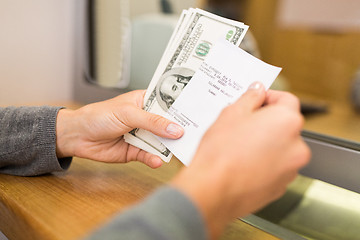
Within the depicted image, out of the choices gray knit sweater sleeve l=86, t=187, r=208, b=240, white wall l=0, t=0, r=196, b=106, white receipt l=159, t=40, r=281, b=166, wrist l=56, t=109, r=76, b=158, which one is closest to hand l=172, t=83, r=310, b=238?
gray knit sweater sleeve l=86, t=187, r=208, b=240

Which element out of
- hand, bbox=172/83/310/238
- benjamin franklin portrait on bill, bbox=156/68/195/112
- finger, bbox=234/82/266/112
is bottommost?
benjamin franklin portrait on bill, bbox=156/68/195/112

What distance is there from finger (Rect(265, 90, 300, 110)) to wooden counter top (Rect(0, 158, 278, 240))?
0.60 ft

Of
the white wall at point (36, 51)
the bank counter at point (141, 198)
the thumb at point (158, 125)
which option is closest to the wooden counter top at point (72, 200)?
the bank counter at point (141, 198)

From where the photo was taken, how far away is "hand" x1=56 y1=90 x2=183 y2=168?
0.48 metres

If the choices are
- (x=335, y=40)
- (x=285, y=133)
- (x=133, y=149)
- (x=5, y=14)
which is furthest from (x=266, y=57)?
(x=285, y=133)

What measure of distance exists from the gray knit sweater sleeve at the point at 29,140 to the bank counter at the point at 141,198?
0.02 metres

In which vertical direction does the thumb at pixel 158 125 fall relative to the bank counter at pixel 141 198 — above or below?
above

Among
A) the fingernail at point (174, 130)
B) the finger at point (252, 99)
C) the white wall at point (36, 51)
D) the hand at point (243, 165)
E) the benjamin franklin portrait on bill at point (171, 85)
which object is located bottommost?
the white wall at point (36, 51)

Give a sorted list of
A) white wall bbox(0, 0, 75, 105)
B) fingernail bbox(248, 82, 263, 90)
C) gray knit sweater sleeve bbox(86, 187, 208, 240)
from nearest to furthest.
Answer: gray knit sweater sleeve bbox(86, 187, 208, 240) < fingernail bbox(248, 82, 263, 90) < white wall bbox(0, 0, 75, 105)

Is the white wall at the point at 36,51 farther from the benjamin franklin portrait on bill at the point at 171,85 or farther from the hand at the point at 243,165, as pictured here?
the hand at the point at 243,165

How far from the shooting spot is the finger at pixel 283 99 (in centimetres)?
34

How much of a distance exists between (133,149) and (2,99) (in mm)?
686

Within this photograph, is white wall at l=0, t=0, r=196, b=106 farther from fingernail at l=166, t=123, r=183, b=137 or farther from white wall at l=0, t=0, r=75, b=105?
fingernail at l=166, t=123, r=183, b=137

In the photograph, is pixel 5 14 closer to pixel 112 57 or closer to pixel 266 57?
pixel 112 57
